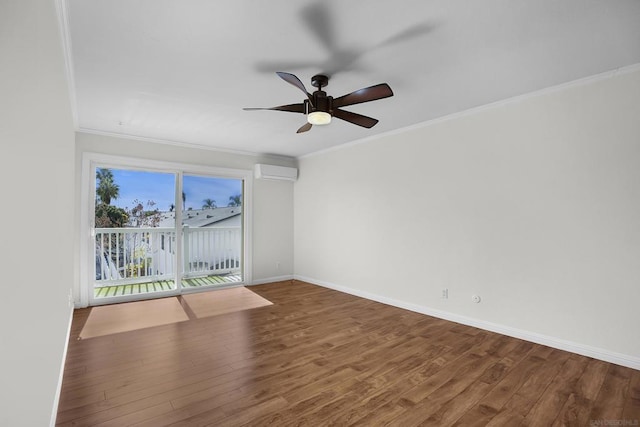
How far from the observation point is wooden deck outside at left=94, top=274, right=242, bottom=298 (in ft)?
15.9

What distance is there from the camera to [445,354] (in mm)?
2746

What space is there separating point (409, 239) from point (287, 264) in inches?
109

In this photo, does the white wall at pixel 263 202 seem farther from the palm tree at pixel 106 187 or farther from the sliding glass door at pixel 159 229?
the palm tree at pixel 106 187

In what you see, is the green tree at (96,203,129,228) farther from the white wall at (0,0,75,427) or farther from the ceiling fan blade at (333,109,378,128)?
the ceiling fan blade at (333,109,378,128)

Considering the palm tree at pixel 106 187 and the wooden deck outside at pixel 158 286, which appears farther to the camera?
the wooden deck outside at pixel 158 286

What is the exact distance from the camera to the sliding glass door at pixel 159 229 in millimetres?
4762

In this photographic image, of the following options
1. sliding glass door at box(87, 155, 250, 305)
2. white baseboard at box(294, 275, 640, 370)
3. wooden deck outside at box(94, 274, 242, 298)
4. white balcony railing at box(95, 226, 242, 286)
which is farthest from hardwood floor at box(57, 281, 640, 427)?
white balcony railing at box(95, 226, 242, 286)

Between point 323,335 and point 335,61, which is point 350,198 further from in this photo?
point 335,61

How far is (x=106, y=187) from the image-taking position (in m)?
4.75

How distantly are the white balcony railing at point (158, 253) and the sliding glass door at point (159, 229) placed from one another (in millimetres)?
14

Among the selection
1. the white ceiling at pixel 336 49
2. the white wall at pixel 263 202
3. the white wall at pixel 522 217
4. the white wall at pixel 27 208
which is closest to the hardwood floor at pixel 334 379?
the white wall at pixel 522 217

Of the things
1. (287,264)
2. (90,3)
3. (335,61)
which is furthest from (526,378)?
(287,264)

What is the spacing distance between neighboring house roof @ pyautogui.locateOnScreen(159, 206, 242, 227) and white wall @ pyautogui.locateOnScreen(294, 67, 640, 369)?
281 cm

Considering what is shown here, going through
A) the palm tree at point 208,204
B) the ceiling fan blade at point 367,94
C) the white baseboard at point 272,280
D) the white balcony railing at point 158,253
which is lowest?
the white baseboard at point 272,280
